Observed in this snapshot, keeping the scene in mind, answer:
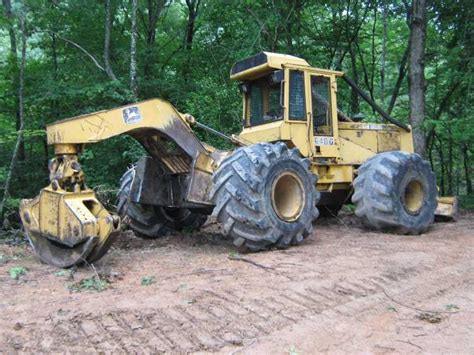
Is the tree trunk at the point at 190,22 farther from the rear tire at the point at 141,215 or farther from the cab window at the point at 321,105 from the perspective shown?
the rear tire at the point at 141,215

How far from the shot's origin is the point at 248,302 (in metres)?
4.03

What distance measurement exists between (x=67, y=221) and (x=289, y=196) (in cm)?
283

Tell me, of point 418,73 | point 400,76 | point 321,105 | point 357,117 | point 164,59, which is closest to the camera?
point 321,105

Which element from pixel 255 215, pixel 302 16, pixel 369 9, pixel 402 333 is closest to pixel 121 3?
pixel 302 16

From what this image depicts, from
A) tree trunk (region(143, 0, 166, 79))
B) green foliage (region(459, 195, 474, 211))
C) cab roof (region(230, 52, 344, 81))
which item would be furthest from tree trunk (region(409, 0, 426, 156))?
tree trunk (region(143, 0, 166, 79))

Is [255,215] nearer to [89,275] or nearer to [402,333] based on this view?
[89,275]

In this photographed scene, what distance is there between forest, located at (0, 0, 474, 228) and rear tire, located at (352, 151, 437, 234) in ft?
10.1

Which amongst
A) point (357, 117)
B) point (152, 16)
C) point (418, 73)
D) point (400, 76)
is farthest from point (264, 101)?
point (400, 76)

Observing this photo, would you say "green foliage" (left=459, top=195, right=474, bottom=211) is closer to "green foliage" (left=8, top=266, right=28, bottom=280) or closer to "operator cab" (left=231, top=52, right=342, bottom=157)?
"operator cab" (left=231, top=52, right=342, bottom=157)

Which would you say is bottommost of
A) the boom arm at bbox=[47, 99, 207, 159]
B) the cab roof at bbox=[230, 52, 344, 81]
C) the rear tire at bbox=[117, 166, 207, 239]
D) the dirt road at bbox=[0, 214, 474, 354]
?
the dirt road at bbox=[0, 214, 474, 354]

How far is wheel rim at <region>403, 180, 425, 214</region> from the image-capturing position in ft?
26.2

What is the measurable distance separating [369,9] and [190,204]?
13053 mm

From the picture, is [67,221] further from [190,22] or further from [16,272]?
[190,22]

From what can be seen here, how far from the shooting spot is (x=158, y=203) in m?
6.78
